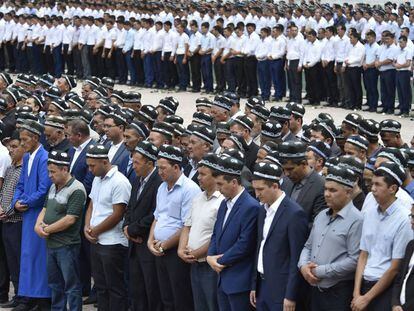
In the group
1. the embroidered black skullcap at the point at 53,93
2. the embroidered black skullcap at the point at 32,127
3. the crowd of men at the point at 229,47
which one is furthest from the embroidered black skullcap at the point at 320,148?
the crowd of men at the point at 229,47

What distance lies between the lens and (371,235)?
25.2 feet

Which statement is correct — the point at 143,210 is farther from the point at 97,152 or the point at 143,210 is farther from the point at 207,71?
the point at 207,71

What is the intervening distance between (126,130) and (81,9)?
21269 millimetres

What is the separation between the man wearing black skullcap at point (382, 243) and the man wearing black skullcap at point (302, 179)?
2.60ft

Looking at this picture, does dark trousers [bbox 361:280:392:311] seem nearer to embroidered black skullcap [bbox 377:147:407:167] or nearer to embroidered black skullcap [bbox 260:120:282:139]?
embroidered black skullcap [bbox 377:147:407:167]

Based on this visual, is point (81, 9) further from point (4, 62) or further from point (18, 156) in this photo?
point (18, 156)

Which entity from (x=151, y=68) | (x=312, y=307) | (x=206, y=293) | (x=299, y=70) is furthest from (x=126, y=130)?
(x=151, y=68)

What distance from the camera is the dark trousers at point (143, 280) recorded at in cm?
974

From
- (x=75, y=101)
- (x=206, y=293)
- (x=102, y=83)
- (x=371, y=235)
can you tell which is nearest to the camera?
(x=371, y=235)

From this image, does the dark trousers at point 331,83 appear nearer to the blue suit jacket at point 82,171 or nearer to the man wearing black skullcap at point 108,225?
the blue suit jacket at point 82,171

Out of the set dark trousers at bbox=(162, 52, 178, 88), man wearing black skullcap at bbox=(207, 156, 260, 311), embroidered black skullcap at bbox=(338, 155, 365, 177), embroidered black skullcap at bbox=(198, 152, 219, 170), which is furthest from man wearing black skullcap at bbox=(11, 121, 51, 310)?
dark trousers at bbox=(162, 52, 178, 88)

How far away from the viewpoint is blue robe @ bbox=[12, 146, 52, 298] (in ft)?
35.3

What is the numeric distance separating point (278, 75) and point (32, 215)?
14066 millimetres

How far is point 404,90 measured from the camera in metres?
21.7
